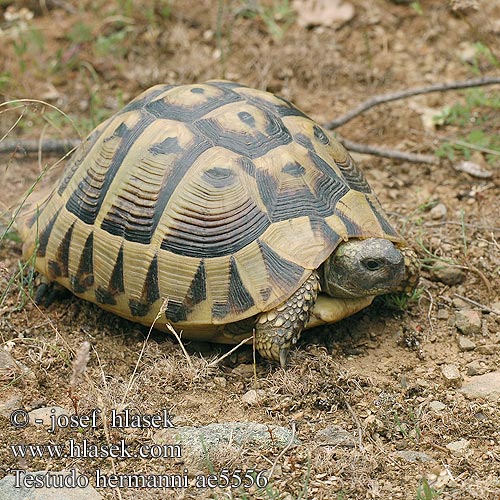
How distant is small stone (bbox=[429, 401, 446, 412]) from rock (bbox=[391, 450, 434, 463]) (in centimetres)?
30

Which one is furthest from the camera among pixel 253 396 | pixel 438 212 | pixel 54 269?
pixel 438 212

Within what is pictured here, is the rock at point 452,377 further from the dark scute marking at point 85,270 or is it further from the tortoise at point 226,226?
the dark scute marking at point 85,270

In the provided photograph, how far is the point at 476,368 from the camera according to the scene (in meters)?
3.78

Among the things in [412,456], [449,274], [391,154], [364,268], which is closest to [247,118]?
[364,268]

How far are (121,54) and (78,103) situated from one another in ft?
2.03

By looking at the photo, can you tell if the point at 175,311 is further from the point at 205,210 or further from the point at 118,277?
the point at 205,210

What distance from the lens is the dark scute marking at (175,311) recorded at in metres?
3.82

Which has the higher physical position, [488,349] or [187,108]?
[187,108]

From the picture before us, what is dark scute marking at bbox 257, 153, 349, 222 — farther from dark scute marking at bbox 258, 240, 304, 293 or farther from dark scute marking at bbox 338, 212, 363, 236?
dark scute marking at bbox 258, 240, 304, 293

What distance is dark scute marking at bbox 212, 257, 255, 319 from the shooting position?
3718mm

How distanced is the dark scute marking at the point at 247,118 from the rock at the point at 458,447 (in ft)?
5.67

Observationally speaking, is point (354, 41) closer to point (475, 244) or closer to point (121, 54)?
point (121, 54)

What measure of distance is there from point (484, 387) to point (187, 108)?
1.92 meters

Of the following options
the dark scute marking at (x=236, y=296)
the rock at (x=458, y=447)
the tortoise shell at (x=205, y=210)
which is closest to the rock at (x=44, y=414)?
the tortoise shell at (x=205, y=210)
